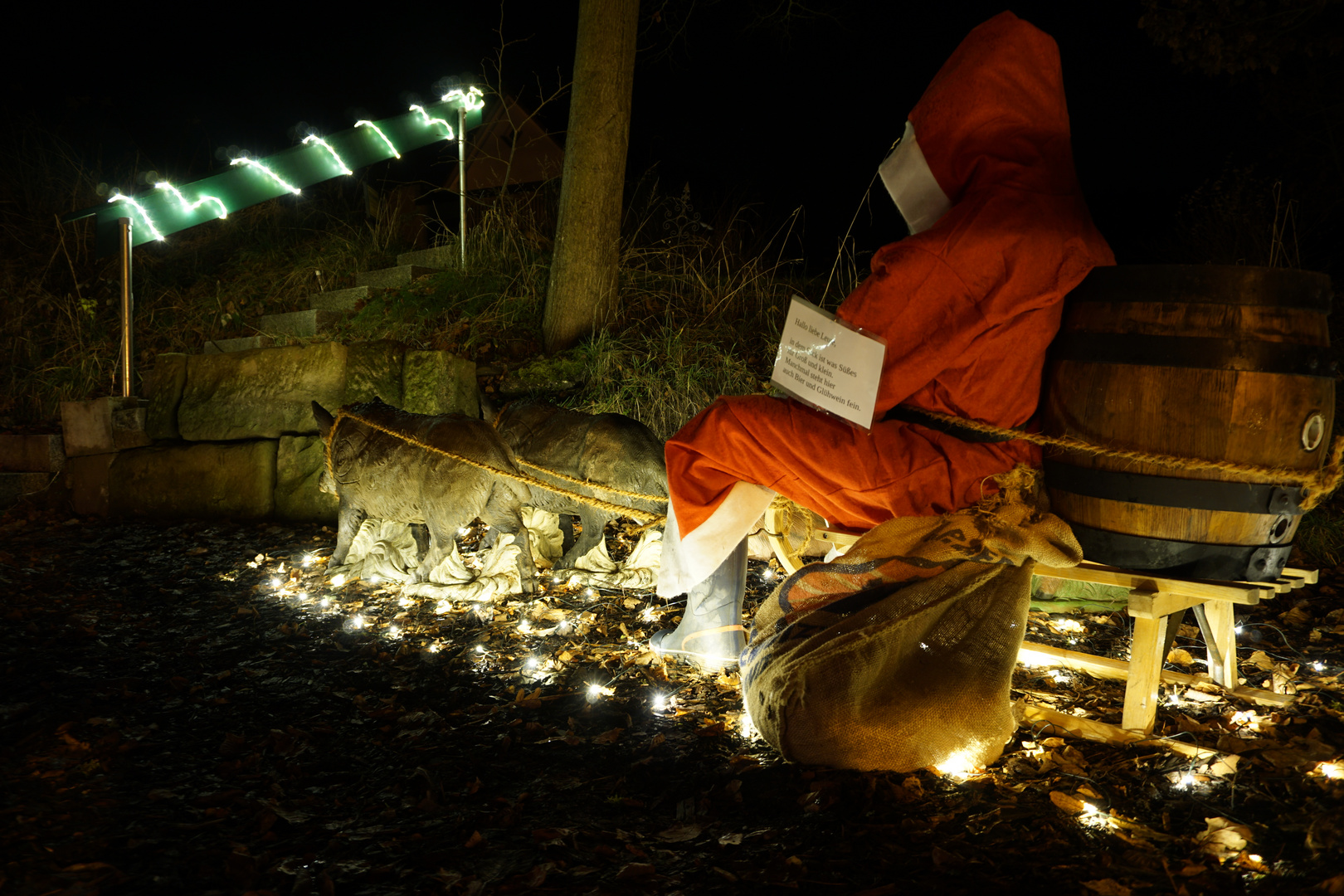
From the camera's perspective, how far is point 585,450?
4.24 meters

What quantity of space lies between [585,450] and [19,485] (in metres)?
5.73

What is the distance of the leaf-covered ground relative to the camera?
6.74 feet

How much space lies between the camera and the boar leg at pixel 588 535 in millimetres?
4625

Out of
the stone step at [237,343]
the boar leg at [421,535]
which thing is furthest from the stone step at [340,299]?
the boar leg at [421,535]

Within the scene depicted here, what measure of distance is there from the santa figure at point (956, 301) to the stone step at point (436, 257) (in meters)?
6.03

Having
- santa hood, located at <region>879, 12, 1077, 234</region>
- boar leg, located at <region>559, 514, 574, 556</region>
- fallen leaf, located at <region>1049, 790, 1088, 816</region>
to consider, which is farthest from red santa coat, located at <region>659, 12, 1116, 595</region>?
boar leg, located at <region>559, 514, 574, 556</region>

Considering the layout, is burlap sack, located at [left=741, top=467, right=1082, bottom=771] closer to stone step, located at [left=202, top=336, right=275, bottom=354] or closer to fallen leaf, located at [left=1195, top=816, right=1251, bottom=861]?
fallen leaf, located at [left=1195, top=816, right=1251, bottom=861]

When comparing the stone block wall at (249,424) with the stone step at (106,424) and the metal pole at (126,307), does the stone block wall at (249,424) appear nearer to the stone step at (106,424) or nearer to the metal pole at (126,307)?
the stone step at (106,424)

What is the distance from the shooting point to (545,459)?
14.1 ft

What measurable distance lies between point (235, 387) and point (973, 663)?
19.7 ft

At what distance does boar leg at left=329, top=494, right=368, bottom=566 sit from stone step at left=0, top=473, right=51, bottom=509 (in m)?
3.96

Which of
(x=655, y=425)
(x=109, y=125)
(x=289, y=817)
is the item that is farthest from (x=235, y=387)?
(x=109, y=125)

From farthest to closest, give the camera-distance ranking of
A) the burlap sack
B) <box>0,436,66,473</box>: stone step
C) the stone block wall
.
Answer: <box>0,436,66,473</box>: stone step
the stone block wall
the burlap sack

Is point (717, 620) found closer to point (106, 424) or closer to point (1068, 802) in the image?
point (1068, 802)
